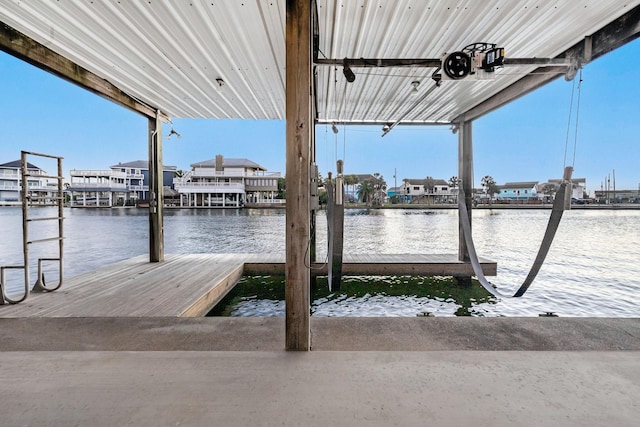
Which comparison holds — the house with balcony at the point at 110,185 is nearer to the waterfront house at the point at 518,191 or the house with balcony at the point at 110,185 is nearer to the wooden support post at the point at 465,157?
the wooden support post at the point at 465,157

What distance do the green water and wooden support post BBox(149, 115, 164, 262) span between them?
5.78ft

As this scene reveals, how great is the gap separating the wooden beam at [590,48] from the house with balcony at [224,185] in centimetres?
3630

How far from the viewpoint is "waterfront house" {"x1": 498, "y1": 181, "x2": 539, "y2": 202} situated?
184 ft

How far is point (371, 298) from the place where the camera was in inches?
194

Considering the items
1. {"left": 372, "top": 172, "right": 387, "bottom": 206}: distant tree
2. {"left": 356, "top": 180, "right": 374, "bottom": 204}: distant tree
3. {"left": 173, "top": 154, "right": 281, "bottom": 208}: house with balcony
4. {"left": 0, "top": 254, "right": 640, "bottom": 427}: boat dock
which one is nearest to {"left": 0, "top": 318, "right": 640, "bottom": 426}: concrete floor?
A: {"left": 0, "top": 254, "right": 640, "bottom": 427}: boat dock

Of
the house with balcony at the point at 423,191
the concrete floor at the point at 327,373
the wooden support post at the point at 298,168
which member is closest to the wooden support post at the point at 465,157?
the concrete floor at the point at 327,373

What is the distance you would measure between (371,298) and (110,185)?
50.2 meters

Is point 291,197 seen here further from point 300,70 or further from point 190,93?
point 190,93

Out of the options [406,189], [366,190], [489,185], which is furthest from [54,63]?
[489,185]

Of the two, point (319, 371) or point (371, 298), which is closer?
point (319, 371)

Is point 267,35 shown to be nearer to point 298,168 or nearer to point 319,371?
point 298,168

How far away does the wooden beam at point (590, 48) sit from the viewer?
2.49 m

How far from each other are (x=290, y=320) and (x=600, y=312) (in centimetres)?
467

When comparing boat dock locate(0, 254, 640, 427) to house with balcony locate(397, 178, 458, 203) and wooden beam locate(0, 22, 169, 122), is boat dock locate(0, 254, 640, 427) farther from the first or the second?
house with balcony locate(397, 178, 458, 203)
